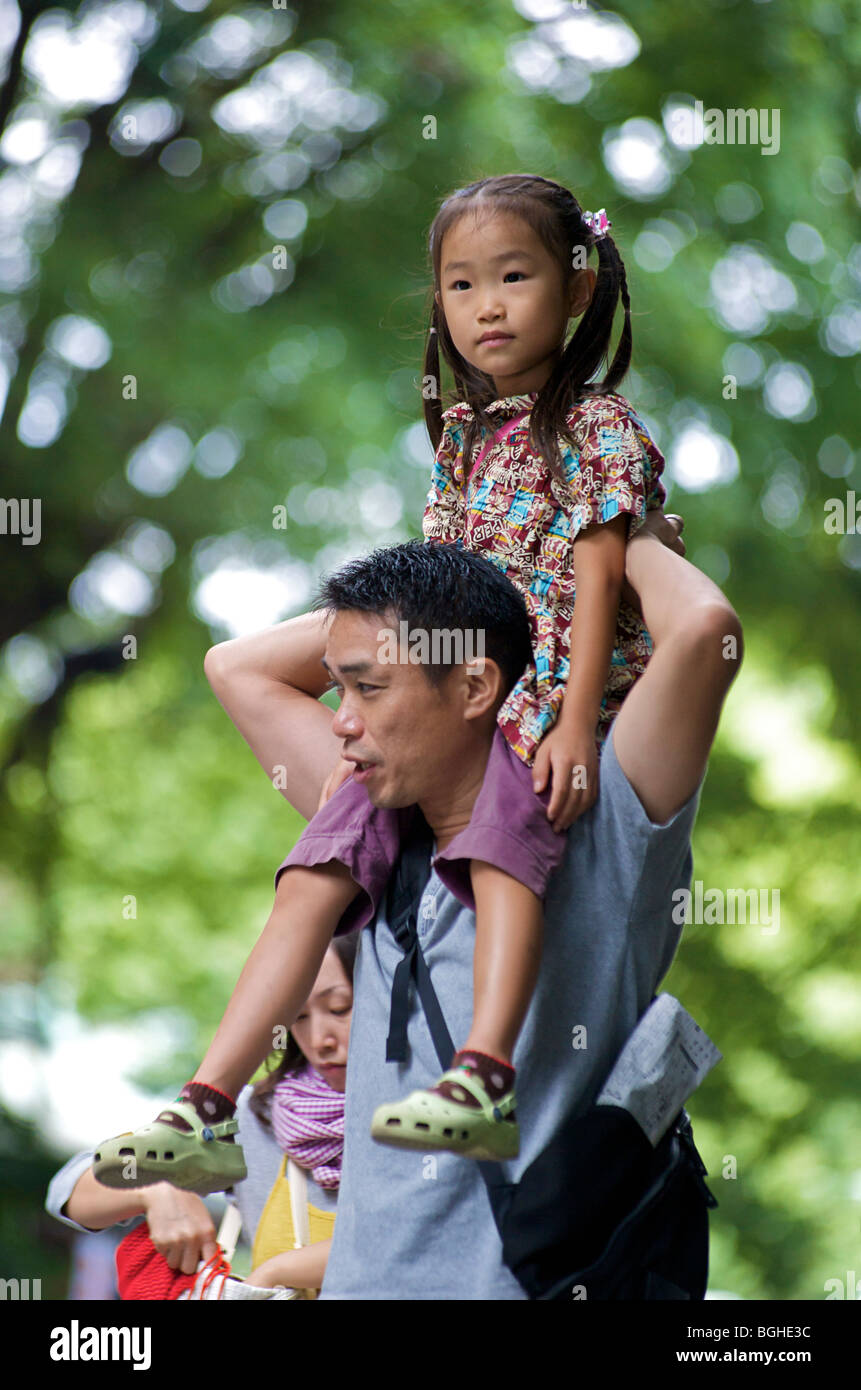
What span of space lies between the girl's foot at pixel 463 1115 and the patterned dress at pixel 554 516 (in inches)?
10.0

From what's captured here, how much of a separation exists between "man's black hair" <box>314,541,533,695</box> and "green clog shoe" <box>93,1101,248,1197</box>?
36 centimetres

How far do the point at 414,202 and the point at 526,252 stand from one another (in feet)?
8.02

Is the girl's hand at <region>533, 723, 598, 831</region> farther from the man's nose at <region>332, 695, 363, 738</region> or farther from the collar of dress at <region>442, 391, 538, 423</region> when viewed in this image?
the collar of dress at <region>442, 391, 538, 423</region>

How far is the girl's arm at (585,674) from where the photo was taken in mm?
1097

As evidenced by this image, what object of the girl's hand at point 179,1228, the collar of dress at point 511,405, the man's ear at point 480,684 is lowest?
the girl's hand at point 179,1228

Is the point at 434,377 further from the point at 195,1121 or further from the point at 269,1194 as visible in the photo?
the point at 269,1194

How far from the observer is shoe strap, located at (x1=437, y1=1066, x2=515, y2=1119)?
967 mm

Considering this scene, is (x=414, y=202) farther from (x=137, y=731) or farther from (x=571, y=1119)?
(x=571, y=1119)
